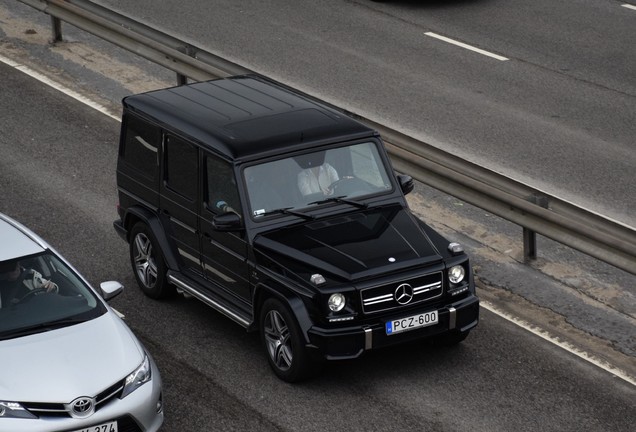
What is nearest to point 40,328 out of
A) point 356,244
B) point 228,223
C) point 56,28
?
point 228,223

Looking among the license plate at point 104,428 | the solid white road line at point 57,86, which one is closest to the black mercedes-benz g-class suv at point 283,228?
the license plate at point 104,428

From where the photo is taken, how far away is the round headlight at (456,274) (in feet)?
32.2

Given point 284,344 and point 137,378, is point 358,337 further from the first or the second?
point 137,378

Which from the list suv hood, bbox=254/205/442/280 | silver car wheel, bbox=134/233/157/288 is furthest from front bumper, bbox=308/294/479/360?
silver car wheel, bbox=134/233/157/288

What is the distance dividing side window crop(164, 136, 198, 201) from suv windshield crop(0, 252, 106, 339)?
1.50 m

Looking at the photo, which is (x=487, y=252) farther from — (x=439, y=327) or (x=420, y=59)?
(x=420, y=59)

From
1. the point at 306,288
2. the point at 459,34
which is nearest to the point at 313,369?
the point at 306,288

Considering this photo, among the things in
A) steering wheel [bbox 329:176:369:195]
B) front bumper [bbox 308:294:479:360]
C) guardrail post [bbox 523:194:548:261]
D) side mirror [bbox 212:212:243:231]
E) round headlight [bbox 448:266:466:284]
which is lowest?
guardrail post [bbox 523:194:548:261]

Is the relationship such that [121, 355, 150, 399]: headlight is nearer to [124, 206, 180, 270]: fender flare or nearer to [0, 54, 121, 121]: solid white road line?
[124, 206, 180, 270]: fender flare

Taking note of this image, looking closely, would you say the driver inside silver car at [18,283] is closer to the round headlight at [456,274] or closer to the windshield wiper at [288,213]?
the windshield wiper at [288,213]

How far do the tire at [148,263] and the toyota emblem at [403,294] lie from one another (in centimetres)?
250

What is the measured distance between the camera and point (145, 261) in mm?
11523

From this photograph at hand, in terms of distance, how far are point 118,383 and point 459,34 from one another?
12596mm

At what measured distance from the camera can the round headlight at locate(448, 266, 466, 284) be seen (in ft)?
32.2
